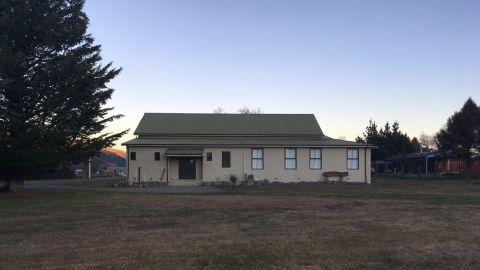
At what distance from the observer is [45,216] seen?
15000 mm

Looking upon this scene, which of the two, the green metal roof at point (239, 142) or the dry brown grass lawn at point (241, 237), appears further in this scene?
the green metal roof at point (239, 142)

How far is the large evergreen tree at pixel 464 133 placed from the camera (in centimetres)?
4600

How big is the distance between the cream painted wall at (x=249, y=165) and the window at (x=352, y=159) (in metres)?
0.25

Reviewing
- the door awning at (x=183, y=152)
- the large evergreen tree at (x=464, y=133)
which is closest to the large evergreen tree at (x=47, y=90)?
the door awning at (x=183, y=152)

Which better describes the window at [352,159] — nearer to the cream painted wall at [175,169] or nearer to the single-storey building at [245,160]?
the single-storey building at [245,160]

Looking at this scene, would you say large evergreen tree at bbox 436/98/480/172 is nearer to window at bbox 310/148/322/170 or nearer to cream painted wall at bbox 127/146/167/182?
window at bbox 310/148/322/170

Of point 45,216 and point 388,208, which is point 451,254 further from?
point 45,216

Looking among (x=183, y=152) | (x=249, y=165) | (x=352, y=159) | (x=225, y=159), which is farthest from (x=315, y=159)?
(x=183, y=152)

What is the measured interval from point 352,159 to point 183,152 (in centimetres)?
1167

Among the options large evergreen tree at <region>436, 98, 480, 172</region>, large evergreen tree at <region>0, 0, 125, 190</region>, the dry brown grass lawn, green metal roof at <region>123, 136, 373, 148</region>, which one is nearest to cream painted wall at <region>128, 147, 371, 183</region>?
green metal roof at <region>123, 136, 373, 148</region>

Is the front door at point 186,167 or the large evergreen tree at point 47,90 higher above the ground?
the large evergreen tree at point 47,90

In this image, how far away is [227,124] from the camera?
134 ft

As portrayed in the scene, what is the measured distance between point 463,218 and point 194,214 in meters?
7.21

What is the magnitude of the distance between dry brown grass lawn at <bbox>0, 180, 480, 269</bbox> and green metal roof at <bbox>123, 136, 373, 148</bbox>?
18.5 metres
